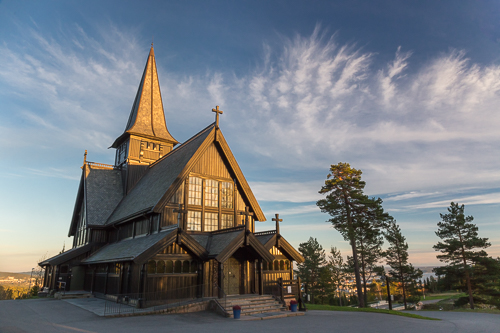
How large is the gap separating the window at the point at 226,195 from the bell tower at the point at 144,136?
543 inches

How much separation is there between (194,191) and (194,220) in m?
2.01

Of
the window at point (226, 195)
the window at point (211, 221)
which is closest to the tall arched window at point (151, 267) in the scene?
the window at point (211, 221)

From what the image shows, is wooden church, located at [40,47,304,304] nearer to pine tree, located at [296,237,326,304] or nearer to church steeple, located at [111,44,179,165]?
church steeple, located at [111,44,179,165]

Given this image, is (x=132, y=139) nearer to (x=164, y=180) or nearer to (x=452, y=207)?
(x=164, y=180)

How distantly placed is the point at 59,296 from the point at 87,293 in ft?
6.15

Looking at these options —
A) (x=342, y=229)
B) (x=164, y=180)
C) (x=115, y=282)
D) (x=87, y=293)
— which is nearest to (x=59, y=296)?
(x=87, y=293)

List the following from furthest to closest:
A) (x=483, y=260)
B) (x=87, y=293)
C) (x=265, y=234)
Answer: (x=483, y=260)
(x=87, y=293)
(x=265, y=234)

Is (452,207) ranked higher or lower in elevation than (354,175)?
lower

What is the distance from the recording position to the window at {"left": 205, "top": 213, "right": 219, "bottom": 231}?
69.8ft

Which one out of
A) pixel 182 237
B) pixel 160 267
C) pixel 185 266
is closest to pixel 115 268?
pixel 160 267

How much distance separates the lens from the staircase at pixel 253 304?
15.7 meters

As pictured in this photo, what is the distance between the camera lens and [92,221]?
26.9m

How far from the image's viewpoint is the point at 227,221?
73.5 feet

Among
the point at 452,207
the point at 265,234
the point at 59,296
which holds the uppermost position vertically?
the point at 452,207
